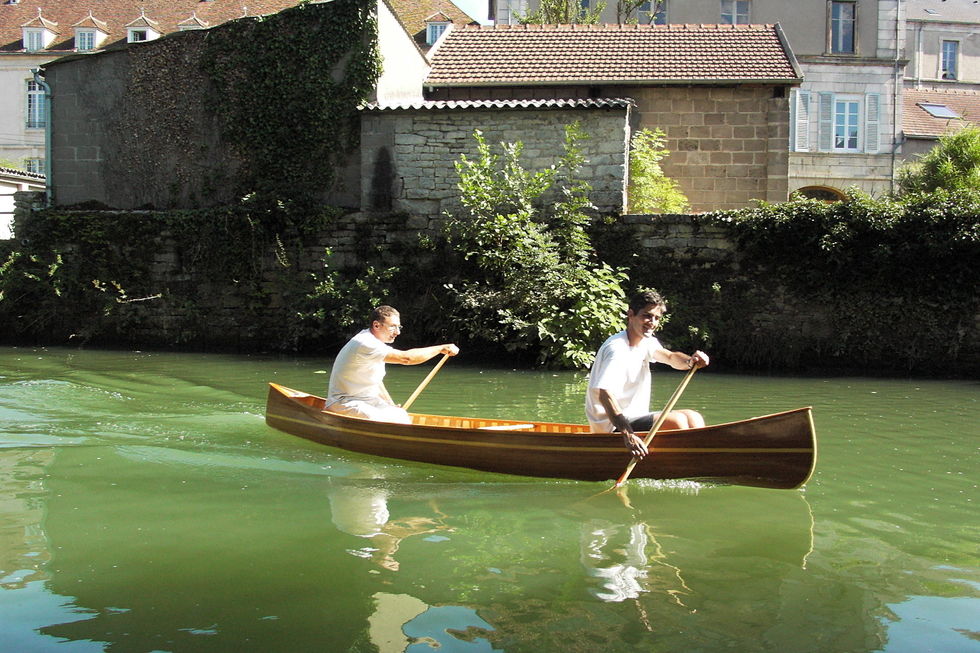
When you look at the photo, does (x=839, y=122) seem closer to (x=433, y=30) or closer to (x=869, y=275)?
(x=433, y=30)

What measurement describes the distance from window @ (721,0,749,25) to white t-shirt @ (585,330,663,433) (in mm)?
24624

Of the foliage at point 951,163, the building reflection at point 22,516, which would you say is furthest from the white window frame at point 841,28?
the building reflection at point 22,516

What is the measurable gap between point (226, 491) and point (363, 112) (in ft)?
35.4

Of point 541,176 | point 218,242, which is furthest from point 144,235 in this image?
point 541,176

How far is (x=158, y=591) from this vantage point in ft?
14.1

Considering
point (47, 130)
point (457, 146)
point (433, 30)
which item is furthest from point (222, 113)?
point (433, 30)

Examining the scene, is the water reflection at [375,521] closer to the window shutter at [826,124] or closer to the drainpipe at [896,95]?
the window shutter at [826,124]

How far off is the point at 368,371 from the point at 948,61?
1519 inches

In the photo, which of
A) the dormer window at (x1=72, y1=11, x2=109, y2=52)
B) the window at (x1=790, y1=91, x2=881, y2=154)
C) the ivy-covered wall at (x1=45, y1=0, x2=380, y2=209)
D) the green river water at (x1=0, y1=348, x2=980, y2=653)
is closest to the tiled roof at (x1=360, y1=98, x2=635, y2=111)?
the ivy-covered wall at (x1=45, y1=0, x2=380, y2=209)

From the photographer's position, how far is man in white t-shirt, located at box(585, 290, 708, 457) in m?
6.00

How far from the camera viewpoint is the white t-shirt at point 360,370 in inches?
295

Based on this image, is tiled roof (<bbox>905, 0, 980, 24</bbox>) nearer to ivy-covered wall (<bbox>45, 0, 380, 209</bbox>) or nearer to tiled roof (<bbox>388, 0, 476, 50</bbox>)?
tiled roof (<bbox>388, 0, 476, 50</bbox>)

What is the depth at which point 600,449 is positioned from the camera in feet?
20.4

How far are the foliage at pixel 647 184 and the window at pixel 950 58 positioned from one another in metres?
27.7
